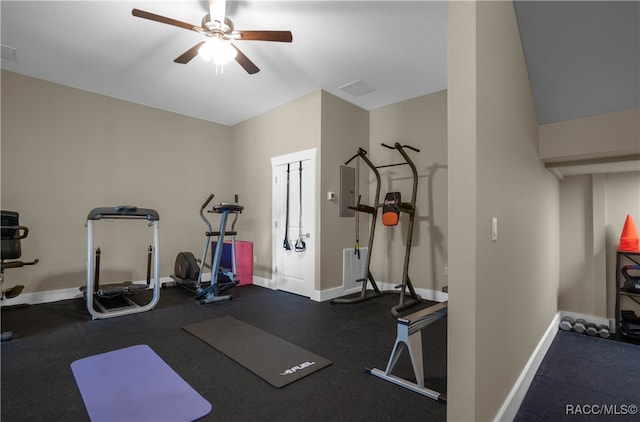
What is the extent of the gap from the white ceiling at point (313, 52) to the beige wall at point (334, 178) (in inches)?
10.9

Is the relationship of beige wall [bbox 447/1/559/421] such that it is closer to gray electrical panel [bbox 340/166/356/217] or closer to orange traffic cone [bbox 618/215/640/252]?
orange traffic cone [bbox 618/215/640/252]

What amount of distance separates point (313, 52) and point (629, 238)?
146 inches

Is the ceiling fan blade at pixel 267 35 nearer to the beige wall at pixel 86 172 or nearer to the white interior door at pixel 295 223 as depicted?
the white interior door at pixel 295 223

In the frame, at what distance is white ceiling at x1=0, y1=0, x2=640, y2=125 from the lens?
1920 mm

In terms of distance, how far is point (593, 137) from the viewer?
7.43ft

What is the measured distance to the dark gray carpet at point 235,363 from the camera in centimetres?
183

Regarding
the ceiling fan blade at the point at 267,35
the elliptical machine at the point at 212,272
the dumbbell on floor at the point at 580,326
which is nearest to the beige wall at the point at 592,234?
the dumbbell on floor at the point at 580,326

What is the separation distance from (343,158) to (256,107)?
5.74 feet

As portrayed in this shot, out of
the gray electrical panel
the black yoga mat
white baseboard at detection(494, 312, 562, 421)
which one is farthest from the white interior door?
white baseboard at detection(494, 312, 562, 421)

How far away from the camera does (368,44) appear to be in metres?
3.23

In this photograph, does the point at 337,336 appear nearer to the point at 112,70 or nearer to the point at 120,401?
the point at 120,401

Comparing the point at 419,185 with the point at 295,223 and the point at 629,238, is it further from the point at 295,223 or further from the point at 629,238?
the point at 629,238

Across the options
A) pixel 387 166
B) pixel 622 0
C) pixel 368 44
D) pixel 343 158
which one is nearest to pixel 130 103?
pixel 343 158

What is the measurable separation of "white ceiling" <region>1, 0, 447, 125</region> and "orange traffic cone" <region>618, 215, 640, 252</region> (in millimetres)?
2517
